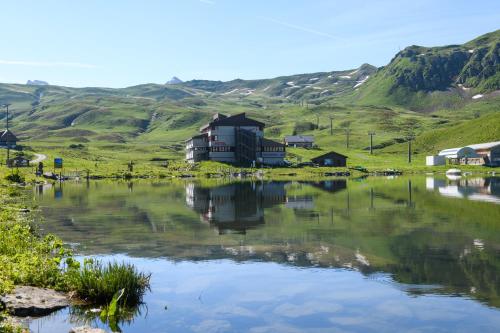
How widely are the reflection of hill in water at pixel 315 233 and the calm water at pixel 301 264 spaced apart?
11 centimetres

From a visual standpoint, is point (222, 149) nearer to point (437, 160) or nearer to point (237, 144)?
point (237, 144)

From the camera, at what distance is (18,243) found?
30.1 meters

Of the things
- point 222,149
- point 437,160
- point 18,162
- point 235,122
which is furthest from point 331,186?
point 437,160

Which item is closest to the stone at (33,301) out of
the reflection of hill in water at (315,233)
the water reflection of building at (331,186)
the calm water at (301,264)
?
the calm water at (301,264)

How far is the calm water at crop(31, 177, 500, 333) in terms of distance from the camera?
71.4 ft

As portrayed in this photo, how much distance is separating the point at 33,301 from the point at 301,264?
15.4 metres

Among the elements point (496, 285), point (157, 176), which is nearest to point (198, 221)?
point (496, 285)

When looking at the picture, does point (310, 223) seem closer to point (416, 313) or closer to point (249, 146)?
point (416, 313)

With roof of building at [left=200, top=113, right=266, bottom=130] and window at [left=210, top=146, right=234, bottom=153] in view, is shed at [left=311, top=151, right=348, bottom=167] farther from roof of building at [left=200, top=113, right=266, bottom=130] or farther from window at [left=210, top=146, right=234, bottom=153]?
window at [left=210, top=146, right=234, bottom=153]

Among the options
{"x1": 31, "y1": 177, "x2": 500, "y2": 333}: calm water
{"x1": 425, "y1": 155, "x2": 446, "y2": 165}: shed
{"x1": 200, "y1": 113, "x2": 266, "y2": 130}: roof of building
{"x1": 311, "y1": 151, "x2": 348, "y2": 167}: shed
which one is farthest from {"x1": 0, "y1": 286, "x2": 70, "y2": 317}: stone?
{"x1": 425, "y1": 155, "x2": 446, "y2": 165}: shed

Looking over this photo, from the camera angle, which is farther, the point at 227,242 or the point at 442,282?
the point at 227,242

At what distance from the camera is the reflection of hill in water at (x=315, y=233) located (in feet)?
102

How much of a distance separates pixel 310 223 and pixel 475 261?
19845 millimetres

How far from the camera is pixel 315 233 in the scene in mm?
43875
